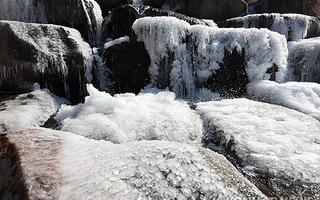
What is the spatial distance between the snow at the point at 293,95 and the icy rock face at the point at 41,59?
3007 mm

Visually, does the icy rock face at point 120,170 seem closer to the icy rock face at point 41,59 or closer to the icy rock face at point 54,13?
the icy rock face at point 41,59

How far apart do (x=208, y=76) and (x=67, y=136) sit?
13.7 ft

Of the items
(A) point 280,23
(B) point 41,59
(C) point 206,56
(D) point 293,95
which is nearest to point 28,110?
(B) point 41,59

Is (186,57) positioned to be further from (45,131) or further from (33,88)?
(45,131)

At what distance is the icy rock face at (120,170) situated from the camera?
2418mm

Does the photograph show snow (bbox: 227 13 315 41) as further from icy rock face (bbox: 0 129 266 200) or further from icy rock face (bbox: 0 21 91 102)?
icy rock face (bbox: 0 129 266 200)

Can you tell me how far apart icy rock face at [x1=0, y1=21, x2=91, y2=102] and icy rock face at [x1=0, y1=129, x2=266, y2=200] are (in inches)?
117

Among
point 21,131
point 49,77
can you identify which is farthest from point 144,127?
point 49,77

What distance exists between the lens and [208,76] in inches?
275

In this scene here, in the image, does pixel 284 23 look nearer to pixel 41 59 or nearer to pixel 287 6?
pixel 287 6

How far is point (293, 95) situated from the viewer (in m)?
5.79

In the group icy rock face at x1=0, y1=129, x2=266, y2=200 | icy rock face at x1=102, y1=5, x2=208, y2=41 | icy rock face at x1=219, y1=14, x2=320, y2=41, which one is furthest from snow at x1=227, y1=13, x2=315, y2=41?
icy rock face at x1=0, y1=129, x2=266, y2=200

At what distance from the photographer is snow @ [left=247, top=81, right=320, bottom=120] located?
5.36 metres

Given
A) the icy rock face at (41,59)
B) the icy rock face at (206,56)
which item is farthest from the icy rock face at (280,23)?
the icy rock face at (41,59)
